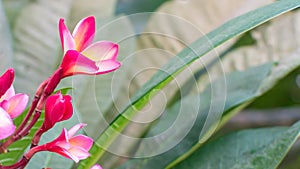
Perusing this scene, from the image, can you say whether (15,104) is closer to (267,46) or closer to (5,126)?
(5,126)

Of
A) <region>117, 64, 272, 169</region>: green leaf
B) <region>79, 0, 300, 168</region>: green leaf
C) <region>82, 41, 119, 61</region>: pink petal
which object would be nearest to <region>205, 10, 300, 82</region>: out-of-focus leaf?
<region>117, 64, 272, 169</region>: green leaf

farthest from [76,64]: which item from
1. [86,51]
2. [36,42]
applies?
[36,42]

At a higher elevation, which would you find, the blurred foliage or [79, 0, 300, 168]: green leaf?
[79, 0, 300, 168]: green leaf

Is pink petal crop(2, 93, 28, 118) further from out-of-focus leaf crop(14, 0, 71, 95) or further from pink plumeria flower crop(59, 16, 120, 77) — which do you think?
out-of-focus leaf crop(14, 0, 71, 95)

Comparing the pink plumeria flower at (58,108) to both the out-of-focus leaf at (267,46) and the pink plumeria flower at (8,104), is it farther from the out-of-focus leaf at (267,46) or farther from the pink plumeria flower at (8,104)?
the out-of-focus leaf at (267,46)

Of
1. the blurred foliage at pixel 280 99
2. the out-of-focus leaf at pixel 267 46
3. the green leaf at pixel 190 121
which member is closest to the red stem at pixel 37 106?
the green leaf at pixel 190 121
